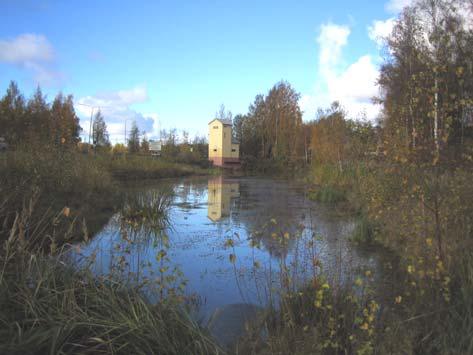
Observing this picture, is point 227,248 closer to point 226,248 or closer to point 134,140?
point 226,248

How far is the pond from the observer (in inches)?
152

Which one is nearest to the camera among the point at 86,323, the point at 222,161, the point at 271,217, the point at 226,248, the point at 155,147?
the point at 86,323

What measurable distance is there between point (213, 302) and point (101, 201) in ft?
22.9

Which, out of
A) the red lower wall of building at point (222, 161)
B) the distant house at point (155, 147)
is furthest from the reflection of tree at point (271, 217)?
the distant house at point (155, 147)

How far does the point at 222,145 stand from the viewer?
4119 cm

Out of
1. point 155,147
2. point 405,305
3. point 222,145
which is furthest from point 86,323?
point 155,147

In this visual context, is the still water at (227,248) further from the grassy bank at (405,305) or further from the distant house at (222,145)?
the distant house at (222,145)

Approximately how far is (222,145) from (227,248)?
115 feet

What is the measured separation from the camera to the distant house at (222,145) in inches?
1619

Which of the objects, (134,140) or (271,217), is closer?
(271,217)

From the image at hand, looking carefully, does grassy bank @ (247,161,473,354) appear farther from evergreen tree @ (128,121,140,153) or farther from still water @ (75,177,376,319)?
evergreen tree @ (128,121,140,153)

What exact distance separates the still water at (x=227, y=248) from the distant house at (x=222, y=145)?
2903 centimetres

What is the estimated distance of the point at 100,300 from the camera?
2.87 metres

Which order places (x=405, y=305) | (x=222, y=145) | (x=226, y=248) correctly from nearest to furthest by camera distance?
(x=405, y=305) → (x=226, y=248) → (x=222, y=145)
